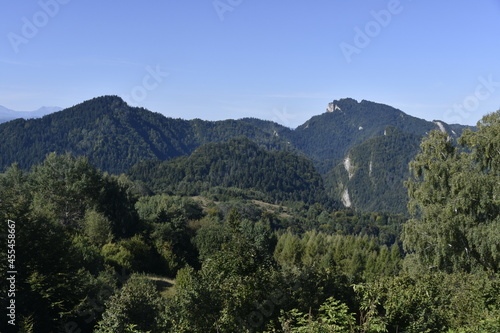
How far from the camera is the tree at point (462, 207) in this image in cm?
2027

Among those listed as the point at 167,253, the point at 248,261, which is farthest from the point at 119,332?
the point at 167,253

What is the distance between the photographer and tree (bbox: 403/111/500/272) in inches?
798

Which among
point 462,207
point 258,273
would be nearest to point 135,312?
point 258,273

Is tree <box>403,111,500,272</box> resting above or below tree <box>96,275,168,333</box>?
above

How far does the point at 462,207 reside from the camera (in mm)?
20688

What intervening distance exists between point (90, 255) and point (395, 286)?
813 inches

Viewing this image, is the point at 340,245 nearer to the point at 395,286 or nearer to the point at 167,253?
the point at 167,253

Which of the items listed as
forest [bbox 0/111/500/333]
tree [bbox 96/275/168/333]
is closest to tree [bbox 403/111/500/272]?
forest [bbox 0/111/500/333]

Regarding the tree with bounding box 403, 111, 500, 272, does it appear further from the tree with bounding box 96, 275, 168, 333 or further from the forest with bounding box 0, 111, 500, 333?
the tree with bounding box 96, 275, 168, 333

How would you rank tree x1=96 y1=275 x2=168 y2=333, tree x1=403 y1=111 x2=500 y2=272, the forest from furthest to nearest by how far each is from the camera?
tree x1=403 y1=111 x2=500 y2=272, the forest, tree x1=96 y1=275 x2=168 y2=333

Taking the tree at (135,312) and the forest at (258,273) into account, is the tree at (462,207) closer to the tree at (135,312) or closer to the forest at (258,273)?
the forest at (258,273)

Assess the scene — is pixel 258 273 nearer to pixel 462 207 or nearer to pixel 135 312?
pixel 135 312

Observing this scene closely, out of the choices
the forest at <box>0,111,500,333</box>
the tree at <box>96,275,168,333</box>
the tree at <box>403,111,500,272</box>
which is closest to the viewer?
the tree at <box>96,275,168,333</box>

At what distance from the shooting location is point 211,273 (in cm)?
1358
